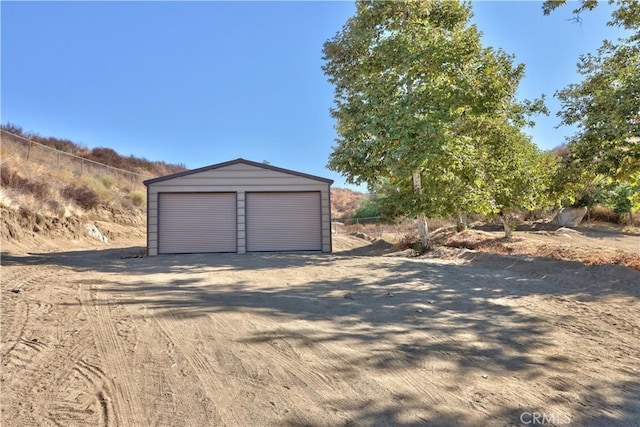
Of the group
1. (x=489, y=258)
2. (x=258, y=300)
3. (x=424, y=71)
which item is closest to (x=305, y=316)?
(x=258, y=300)

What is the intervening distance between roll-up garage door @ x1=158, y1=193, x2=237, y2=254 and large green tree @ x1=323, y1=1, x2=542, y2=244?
13.3 ft

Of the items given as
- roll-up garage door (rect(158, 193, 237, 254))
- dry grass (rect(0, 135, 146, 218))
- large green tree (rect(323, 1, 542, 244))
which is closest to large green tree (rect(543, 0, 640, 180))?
large green tree (rect(323, 1, 542, 244))

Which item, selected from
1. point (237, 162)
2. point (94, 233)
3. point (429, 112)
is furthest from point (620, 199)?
point (94, 233)

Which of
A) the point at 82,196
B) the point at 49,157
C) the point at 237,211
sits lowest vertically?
the point at 237,211

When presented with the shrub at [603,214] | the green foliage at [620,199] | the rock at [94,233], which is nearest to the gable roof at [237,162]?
the rock at [94,233]

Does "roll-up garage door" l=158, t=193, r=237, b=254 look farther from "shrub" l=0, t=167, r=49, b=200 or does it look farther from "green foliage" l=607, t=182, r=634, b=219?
"green foliage" l=607, t=182, r=634, b=219

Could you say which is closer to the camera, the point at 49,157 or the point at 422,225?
the point at 422,225

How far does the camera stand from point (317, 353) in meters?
3.45

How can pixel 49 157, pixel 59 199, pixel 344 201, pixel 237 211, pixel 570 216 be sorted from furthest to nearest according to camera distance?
pixel 344 201 → pixel 570 216 → pixel 49 157 → pixel 59 199 → pixel 237 211

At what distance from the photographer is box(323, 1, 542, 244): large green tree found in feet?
34.0

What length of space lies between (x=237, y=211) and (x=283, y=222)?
159cm

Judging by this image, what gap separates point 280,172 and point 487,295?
8278mm

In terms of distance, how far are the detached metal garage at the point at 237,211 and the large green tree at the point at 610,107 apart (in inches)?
287

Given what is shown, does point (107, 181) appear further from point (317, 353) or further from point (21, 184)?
point (317, 353)
